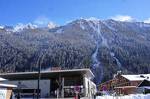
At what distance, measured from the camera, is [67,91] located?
85.2 m

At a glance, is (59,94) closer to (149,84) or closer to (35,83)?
(35,83)

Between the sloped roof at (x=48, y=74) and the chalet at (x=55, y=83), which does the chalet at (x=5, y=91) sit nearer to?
the chalet at (x=55, y=83)

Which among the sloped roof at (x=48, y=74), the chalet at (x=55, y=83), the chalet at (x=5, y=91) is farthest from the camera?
the sloped roof at (x=48, y=74)

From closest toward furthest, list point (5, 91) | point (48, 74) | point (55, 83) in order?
point (5, 91)
point (48, 74)
point (55, 83)

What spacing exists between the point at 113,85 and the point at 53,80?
2641 inches

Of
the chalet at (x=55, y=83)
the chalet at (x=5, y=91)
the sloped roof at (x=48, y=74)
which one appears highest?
the sloped roof at (x=48, y=74)

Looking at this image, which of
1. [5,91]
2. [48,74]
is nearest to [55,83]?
[48,74]

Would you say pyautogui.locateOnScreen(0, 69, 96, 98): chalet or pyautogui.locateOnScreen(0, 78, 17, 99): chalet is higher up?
pyautogui.locateOnScreen(0, 69, 96, 98): chalet

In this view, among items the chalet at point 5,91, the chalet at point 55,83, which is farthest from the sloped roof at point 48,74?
the chalet at point 5,91

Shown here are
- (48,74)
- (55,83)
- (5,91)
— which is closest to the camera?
(5,91)

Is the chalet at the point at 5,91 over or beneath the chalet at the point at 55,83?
beneath

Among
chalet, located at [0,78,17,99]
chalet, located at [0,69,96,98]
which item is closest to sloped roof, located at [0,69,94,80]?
chalet, located at [0,69,96,98]

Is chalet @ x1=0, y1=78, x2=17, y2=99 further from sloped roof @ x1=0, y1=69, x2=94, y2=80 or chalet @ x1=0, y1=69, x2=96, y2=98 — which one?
sloped roof @ x1=0, y1=69, x2=94, y2=80

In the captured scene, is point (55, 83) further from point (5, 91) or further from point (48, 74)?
point (5, 91)
